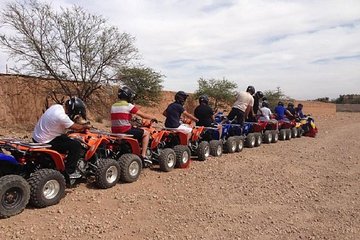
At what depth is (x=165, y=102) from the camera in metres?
30.8

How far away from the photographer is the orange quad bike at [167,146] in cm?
896

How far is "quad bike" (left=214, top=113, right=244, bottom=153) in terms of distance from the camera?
12.3m

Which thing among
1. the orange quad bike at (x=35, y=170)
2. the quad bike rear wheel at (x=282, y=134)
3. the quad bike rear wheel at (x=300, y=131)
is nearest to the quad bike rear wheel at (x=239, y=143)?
the quad bike rear wheel at (x=282, y=134)

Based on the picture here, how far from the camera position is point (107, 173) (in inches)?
286

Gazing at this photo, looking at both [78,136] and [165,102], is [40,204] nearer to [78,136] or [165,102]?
[78,136]

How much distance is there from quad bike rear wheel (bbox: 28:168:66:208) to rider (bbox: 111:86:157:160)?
2.33 meters

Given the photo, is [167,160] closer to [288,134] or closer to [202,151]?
[202,151]

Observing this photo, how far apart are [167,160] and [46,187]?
3359 millimetres

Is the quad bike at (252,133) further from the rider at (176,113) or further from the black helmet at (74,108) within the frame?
the black helmet at (74,108)

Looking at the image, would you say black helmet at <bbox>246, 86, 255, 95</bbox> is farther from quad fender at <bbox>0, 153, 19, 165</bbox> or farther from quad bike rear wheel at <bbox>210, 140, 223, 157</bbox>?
quad fender at <bbox>0, 153, 19, 165</bbox>

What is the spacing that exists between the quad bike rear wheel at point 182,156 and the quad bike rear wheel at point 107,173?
2183 millimetres

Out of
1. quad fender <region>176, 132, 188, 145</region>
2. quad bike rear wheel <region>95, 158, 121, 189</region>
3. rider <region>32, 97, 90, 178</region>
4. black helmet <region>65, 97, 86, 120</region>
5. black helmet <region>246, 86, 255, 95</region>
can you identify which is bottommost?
quad bike rear wheel <region>95, 158, 121, 189</region>

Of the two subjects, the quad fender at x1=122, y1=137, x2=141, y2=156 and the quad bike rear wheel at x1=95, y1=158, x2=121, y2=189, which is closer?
the quad bike rear wheel at x1=95, y1=158, x2=121, y2=189

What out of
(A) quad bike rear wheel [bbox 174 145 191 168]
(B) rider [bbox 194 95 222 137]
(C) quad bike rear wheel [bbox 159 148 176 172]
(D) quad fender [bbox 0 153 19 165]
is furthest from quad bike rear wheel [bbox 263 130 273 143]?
(D) quad fender [bbox 0 153 19 165]
